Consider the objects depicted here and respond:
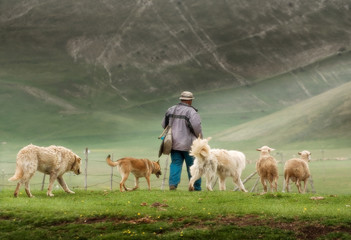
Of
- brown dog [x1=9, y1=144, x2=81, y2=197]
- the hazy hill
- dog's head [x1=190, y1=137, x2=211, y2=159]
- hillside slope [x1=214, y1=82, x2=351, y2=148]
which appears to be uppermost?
the hazy hill

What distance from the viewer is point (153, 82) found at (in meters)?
187

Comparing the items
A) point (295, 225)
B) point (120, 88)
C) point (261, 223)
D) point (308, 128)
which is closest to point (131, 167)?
point (261, 223)

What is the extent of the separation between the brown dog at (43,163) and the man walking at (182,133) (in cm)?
329

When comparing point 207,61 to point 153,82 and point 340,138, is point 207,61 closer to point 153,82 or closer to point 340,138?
point 153,82

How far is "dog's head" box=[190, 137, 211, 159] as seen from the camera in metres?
17.1

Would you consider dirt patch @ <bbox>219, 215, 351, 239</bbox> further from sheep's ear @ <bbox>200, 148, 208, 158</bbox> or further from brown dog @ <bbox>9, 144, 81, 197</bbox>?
brown dog @ <bbox>9, 144, 81, 197</bbox>

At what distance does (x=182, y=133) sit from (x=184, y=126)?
247 millimetres

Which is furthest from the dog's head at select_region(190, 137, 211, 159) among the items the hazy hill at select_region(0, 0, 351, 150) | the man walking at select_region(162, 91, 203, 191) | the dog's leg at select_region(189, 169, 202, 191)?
the hazy hill at select_region(0, 0, 351, 150)

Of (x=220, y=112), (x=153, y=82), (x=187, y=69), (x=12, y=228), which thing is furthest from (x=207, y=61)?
(x=12, y=228)

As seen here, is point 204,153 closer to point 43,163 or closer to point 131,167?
point 131,167

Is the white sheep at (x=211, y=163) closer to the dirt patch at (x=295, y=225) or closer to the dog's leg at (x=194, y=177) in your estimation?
the dog's leg at (x=194, y=177)

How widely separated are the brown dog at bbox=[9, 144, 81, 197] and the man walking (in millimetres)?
3289

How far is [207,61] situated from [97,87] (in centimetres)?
4183

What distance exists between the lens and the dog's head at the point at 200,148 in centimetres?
1714
